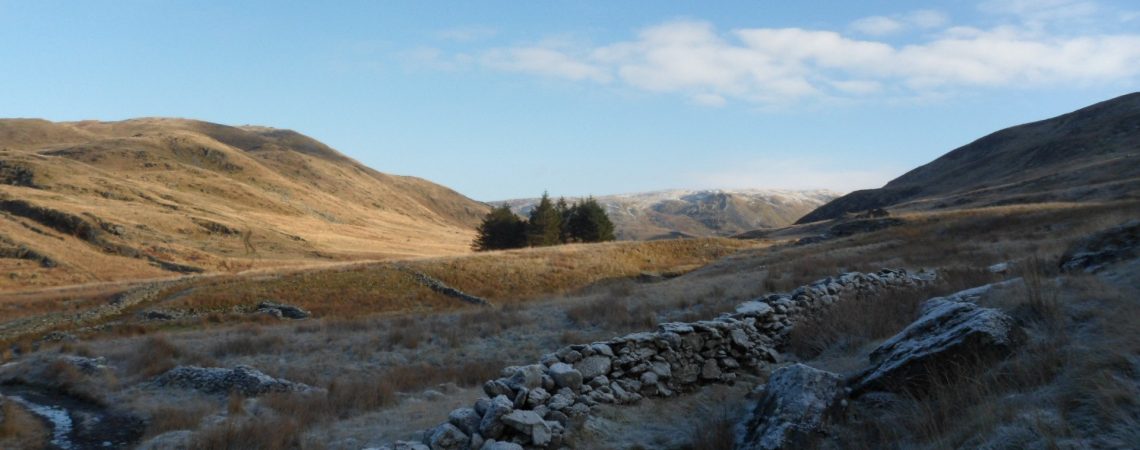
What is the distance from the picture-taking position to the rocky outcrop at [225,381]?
14.0m

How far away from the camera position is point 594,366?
30.9 ft

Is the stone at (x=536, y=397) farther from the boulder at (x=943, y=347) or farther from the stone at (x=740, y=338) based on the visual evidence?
the stone at (x=740, y=338)

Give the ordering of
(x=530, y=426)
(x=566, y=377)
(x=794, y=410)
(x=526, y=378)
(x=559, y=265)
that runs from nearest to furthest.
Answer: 1. (x=794, y=410)
2. (x=530, y=426)
3. (x=526, y=378)
4. (x=566, y=377)
5. (x=559, y=265)

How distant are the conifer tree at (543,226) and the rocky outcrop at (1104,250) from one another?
51914 millimetres

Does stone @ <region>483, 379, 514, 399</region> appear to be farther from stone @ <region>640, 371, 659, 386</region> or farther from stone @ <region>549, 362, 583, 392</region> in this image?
stone @ <region>640, 371, 659, 386</region>

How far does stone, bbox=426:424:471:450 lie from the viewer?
7.48 m

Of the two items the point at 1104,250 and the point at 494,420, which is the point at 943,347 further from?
the point at 1104,250

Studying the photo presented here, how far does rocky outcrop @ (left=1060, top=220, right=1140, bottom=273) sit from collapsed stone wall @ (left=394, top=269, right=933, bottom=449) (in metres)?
4.60

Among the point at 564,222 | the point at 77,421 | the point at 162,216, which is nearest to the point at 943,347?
the point at 77,421

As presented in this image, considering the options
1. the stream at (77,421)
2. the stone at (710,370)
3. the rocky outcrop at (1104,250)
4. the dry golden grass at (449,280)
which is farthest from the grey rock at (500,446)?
the dry golden grass at (449,280)

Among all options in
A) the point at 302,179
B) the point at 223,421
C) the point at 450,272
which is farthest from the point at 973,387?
the point at 302,179

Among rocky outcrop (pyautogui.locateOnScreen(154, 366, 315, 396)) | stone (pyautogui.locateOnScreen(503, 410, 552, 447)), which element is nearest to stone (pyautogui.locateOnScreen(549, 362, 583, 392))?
stone (pyautogui.locateOnScreen(503, 410, 552, 447))

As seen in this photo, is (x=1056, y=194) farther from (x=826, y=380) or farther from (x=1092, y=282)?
(x=826, y=380)

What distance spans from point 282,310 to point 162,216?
6553 cm
